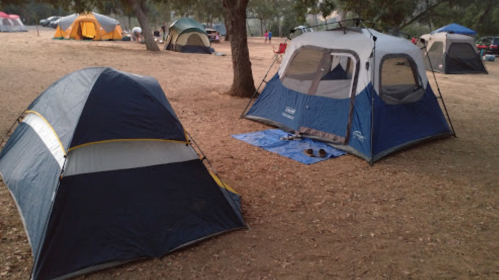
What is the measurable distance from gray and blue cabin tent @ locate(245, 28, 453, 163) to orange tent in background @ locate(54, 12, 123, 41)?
23326 millimetres

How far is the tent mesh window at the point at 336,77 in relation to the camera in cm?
623

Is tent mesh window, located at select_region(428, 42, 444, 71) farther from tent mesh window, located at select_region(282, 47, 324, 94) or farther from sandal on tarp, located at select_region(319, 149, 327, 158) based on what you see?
sandal on tarp, located at select_region(319, 149, 327, 158)

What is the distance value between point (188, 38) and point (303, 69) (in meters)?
15.6

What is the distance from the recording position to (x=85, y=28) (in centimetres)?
2634

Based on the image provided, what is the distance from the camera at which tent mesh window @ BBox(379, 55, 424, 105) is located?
604cm

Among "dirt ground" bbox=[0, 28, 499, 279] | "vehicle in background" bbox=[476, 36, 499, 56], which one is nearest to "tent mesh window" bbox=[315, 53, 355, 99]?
"dirt ground" bbox=[0, 28, 499, 279]

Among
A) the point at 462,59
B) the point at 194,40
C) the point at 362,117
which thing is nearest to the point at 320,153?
the point at 362,117

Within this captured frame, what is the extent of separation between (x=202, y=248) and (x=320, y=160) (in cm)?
288

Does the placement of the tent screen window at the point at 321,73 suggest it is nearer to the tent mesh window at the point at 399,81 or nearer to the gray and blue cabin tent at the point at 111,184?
the tent mesh window at the point at 399,81

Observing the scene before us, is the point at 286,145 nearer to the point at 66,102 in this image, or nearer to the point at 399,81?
the point at 399,81

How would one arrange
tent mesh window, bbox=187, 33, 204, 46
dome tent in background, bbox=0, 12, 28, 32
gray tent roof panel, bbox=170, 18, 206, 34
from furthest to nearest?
1. dome tent in background, bbox=0, 12, 28, 32
2. tent mesh window, bbox=187, 33, 204, 46
3. gray tent roof panel, bbox=170, 18, 206, 34

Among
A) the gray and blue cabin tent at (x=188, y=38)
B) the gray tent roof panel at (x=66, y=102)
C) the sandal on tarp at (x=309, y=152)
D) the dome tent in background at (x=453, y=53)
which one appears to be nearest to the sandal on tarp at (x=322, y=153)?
the sandal on tarp at (x=309, y=152)

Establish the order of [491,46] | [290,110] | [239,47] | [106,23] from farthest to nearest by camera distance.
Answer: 1. [106,23]
2. [491,46]
3. [239,47]
4. [290,110]

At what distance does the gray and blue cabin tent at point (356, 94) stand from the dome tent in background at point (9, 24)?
118 ft
